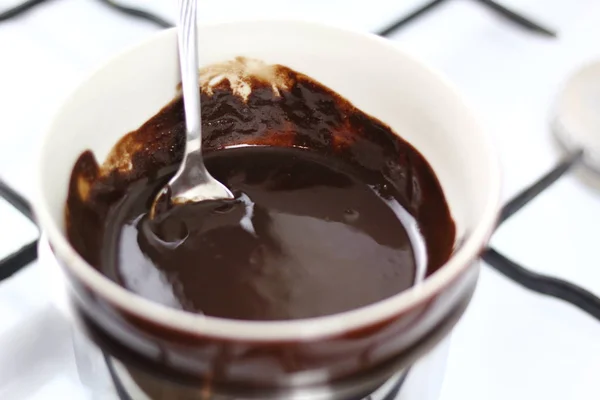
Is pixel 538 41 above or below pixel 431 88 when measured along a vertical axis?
below

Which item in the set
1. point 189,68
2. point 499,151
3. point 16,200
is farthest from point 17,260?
point 499,151

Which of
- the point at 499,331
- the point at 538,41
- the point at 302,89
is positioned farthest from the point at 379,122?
the point at 538,41

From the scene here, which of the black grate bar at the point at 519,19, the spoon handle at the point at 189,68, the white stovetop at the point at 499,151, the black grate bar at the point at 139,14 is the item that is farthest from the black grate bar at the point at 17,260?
the black grate bar at the point at 519,19

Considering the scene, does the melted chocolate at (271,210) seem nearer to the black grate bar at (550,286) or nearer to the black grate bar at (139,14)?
the black grate bar at (550,286)

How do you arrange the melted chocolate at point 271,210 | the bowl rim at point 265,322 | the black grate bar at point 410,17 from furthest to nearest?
the black grate bar at point 410,17, the melted chocolate at point 271,210, the bowl rim at point 265,322

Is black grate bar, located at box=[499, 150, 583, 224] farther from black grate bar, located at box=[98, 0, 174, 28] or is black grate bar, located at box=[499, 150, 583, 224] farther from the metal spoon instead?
black grate bar, located at box=[98, 0, 174, 28]

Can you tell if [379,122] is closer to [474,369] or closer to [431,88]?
[431,88]

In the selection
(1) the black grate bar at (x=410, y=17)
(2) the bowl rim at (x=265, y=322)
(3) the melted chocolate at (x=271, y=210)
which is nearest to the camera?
(2) the bowl rim at (x=265, y=322)
